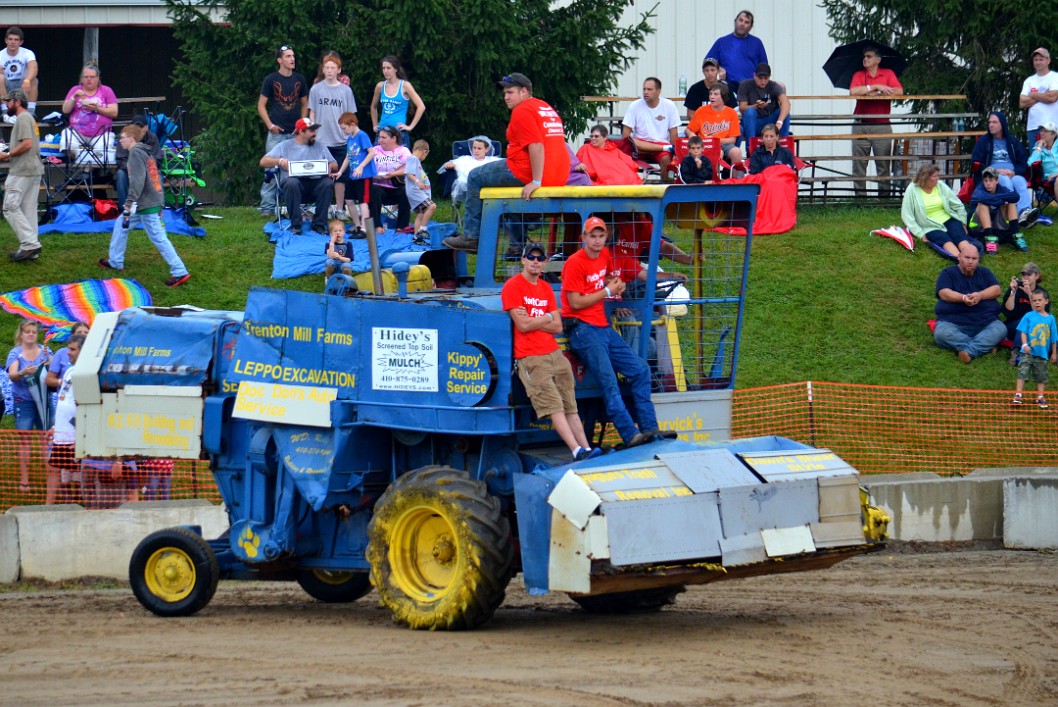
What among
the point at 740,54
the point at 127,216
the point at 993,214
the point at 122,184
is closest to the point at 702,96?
the point at 740,54

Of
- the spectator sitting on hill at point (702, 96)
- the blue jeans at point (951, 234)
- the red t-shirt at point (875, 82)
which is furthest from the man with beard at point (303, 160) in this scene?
the red t-shirt at point (875, 82)

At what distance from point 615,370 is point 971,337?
9037 millimetres

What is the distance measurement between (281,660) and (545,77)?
1372cm

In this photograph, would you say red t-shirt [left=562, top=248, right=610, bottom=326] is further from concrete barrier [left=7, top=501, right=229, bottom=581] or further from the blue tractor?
concrete barrier [left=7, top=501, right=229, bottom=581]

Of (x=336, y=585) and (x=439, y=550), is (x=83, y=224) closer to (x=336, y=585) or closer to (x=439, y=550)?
(x=336, y=585)

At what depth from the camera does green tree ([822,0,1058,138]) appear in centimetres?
2280

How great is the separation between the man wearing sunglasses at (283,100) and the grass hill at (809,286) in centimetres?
139

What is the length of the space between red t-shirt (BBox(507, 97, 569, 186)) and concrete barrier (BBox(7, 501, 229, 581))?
14.8ft

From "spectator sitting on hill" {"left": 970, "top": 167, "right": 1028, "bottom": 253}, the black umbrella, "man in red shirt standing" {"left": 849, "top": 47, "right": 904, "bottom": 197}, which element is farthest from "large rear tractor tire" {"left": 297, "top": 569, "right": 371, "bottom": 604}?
the black umbrella

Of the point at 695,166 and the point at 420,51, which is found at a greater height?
the point at 420,51

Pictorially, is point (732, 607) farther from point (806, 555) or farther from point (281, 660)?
point (281, 660)

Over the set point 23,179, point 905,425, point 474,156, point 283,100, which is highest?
point 283,100

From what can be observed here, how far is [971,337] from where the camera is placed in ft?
58.5

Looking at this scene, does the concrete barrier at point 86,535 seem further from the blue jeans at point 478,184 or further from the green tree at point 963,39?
the green tree at point 963,39
